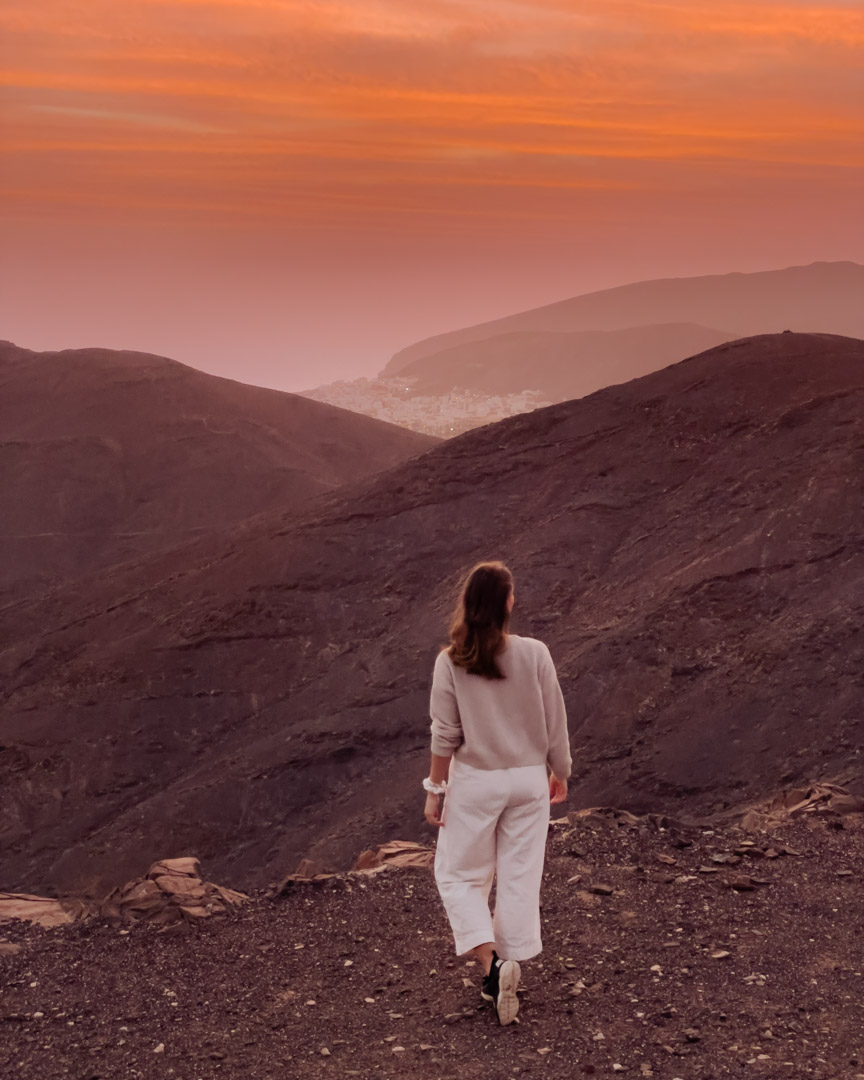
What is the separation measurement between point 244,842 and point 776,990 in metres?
11.5

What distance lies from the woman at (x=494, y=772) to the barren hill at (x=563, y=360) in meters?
141

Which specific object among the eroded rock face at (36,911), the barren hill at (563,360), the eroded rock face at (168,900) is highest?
the barren hill at (563,360)

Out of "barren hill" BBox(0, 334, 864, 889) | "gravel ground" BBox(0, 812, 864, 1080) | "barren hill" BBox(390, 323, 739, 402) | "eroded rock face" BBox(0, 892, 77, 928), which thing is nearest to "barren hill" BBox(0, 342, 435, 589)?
"barren hill" BBox(0, 334, 864, 889)

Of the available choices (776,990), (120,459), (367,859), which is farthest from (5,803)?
(120,459)

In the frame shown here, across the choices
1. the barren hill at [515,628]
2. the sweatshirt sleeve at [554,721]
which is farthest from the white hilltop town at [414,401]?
the sweatshirt sleeve at [554,721]

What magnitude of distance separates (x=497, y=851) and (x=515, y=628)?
12.1 m

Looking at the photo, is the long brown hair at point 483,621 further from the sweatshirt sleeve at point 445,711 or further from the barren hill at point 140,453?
the barren hill at point 140,453

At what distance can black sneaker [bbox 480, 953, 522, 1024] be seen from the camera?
5.46 metres

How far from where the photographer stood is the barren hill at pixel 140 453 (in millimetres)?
36125

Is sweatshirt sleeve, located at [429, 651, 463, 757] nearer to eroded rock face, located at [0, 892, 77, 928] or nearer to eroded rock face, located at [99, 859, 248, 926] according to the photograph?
eroded rock face, located at [99, 859, 248, 926]

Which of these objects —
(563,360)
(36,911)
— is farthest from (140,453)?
(563,360)

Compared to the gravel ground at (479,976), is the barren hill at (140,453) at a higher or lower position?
higher

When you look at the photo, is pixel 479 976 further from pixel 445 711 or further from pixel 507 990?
pixel 445 711

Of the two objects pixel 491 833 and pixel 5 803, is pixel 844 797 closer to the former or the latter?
pixel 491 833
